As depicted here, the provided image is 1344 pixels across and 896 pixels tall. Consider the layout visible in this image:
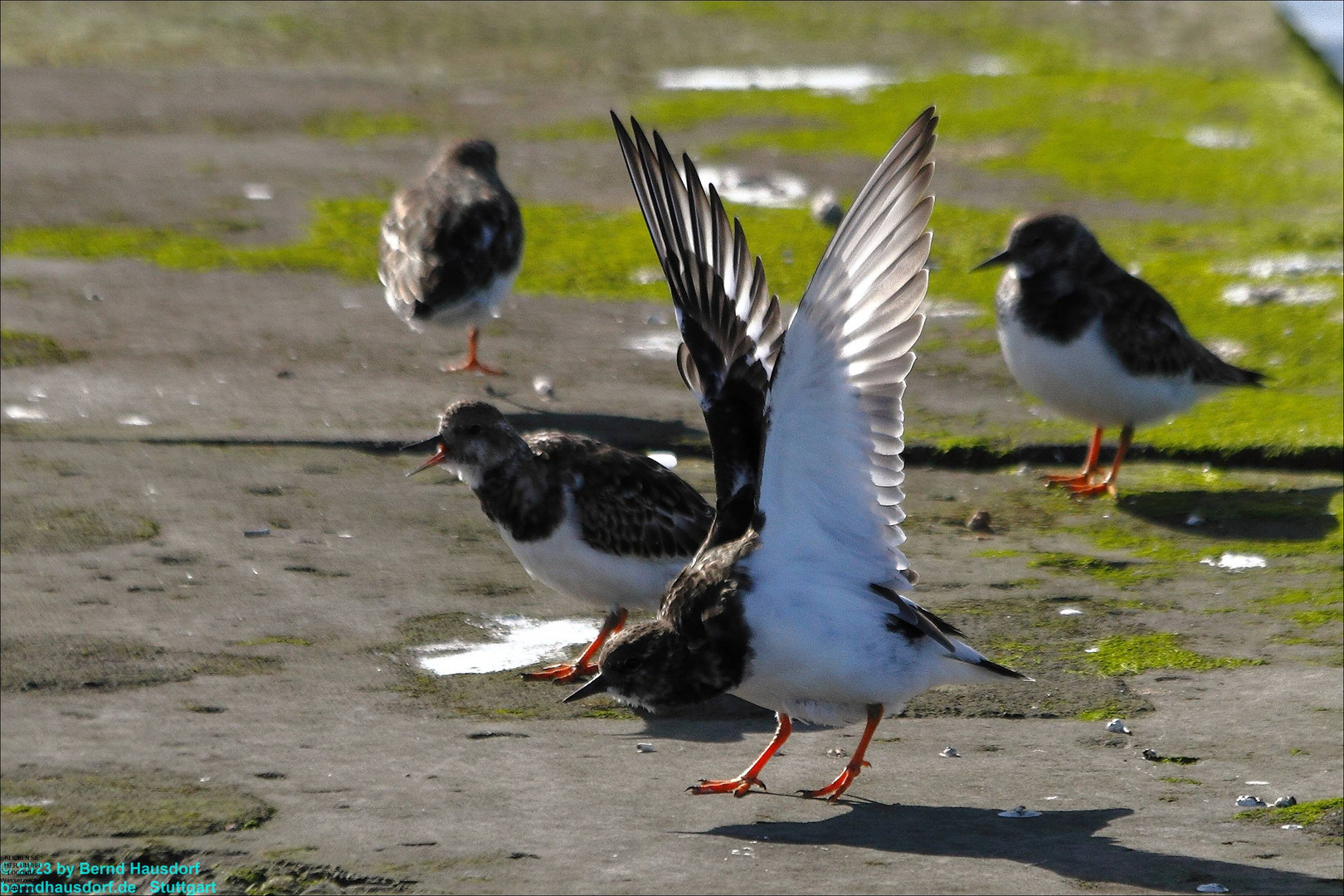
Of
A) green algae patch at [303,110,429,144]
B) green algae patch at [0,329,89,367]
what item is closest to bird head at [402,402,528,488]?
green algae patch at [0,329,89,367]

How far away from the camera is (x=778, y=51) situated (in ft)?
52.2

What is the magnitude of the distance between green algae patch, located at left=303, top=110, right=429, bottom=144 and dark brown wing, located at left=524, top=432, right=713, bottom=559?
315 inches

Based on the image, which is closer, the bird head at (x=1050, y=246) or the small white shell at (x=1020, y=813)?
the small white shell at (x=1020, y=813)

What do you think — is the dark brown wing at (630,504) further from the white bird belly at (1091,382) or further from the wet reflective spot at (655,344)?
the wet reflective spot at (655,344)

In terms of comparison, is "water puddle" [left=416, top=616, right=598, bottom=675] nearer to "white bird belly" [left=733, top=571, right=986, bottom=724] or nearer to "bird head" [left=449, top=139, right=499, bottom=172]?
"white bird belly" [left=733, top=571, right=986, bottom=724]

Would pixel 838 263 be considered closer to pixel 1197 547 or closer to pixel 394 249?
pixel 1197 547

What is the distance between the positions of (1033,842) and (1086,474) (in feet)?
11.0

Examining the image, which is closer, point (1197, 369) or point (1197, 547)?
point (1197, 547)

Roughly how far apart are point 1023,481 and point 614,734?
9.69ft

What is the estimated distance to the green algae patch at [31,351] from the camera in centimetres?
824

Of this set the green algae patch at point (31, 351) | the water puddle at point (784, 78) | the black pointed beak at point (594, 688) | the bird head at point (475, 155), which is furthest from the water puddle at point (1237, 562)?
the water puddle at point (784, 78)

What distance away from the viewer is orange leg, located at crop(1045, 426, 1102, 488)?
7.15 meters

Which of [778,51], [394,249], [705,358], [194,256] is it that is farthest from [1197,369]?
[778,51]

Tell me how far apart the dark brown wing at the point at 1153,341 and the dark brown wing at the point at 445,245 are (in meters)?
2.84
